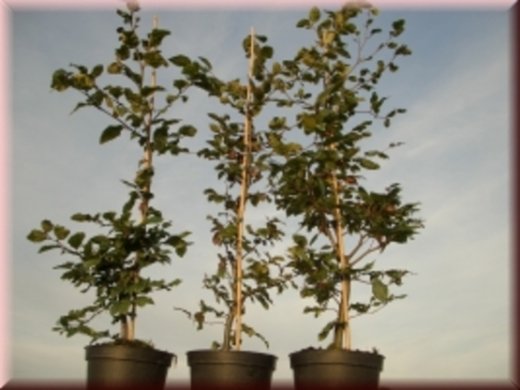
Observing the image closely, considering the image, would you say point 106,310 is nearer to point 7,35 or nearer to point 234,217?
point 234,217

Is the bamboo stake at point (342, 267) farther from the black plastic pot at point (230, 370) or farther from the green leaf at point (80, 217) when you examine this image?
the green leaf at point (80, 217)

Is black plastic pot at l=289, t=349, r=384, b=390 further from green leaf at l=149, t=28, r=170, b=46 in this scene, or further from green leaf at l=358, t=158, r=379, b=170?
green leaf at l=149, t=28, r=170, b=46

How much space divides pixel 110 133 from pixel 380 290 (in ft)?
4.06

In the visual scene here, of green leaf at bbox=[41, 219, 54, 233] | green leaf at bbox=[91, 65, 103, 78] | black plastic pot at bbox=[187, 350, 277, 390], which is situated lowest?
black plastic pot at bbox=[187, 350, 277, 390]

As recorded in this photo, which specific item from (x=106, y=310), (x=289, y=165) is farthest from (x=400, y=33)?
(x=106, y=310)

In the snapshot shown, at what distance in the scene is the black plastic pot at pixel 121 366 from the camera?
240cm

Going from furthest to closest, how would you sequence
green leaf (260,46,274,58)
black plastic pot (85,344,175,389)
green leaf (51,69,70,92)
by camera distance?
1. green leaf (260,46,274,58)
2. green leaf (51,69,70,92)
3. black plastic pot (85,344,175,389)

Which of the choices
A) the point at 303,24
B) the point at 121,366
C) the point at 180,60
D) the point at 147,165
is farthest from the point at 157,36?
the point at 121,366

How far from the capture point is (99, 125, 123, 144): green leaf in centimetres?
Answer: 261

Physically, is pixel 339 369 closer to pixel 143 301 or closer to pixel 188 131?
pixel 143 301

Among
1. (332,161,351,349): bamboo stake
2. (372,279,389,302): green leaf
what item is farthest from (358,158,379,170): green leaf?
(372,279,389,302): green leaf

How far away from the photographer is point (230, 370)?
97.2 inches

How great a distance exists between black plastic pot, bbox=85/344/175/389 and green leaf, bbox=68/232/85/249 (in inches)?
15.5

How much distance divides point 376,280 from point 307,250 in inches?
12.1
